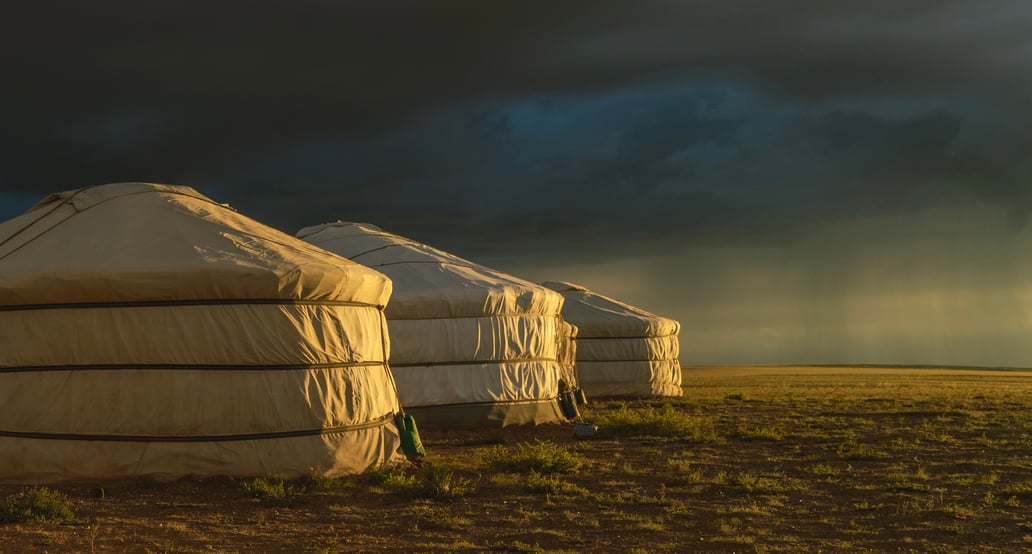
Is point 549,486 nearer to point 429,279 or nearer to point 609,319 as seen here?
point 429,279

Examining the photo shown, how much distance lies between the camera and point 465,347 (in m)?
12.0

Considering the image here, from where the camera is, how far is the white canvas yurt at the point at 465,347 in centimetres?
1192

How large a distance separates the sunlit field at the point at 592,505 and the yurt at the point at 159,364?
0.26 meters

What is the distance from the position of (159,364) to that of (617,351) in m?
13.0

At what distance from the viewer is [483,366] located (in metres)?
12.1

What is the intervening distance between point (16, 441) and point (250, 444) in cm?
184

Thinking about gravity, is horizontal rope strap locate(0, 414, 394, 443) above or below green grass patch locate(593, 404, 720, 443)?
above

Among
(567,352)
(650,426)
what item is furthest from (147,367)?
(567,352)

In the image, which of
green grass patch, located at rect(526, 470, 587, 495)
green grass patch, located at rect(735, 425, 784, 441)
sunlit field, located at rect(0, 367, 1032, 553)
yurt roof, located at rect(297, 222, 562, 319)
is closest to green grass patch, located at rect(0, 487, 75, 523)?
sunlit field, located at rect(0, 367, 1032, 553)

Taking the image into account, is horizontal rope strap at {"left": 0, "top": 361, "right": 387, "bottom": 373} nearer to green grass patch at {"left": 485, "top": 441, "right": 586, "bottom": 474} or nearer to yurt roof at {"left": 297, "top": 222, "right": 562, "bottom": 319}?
green grass patch at {"left": 485, "top": 441, "right": 586, "bottom": 474}

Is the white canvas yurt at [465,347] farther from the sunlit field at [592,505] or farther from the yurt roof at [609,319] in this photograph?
the yurt roof at [609,319]

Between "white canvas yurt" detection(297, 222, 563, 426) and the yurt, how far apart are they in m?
4.30

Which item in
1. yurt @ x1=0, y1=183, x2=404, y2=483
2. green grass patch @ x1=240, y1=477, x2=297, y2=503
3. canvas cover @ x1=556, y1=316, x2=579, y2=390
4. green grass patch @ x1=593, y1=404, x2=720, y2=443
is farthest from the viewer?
canvas cover @ x1=556, y1=316, x2=579, y2=390

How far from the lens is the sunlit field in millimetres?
5633
